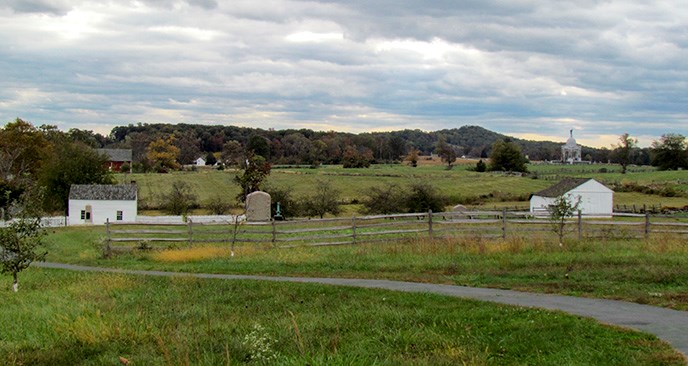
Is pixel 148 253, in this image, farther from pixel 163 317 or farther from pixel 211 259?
pixel 163 317

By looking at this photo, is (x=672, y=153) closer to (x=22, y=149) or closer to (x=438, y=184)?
(x=438, y=184)

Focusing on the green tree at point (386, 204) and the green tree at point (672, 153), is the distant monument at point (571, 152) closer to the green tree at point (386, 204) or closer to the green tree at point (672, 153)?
the green tree at point (672, 153)

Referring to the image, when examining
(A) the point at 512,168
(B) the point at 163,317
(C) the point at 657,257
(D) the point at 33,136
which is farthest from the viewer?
(A) the point at 512,168

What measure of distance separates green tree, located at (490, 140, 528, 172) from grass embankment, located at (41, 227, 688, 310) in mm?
102733

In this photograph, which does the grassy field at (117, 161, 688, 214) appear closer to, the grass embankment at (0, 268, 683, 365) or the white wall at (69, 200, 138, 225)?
the white wall at (69, 200, 138, 225)

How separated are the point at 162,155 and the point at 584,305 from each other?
124002 mm

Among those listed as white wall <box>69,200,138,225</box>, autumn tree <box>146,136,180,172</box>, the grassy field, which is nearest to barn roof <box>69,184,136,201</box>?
white wall <box>69,200,138,225</box>

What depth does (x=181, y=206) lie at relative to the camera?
66.1 meters

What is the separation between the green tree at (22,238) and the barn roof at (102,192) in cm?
4597

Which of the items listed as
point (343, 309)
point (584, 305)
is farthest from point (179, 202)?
point (584, 305)

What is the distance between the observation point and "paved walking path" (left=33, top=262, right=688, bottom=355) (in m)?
10.3

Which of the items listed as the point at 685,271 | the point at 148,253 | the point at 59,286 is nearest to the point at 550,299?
the point at 685,271

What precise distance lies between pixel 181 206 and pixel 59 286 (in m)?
49.1

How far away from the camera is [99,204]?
208 ft
